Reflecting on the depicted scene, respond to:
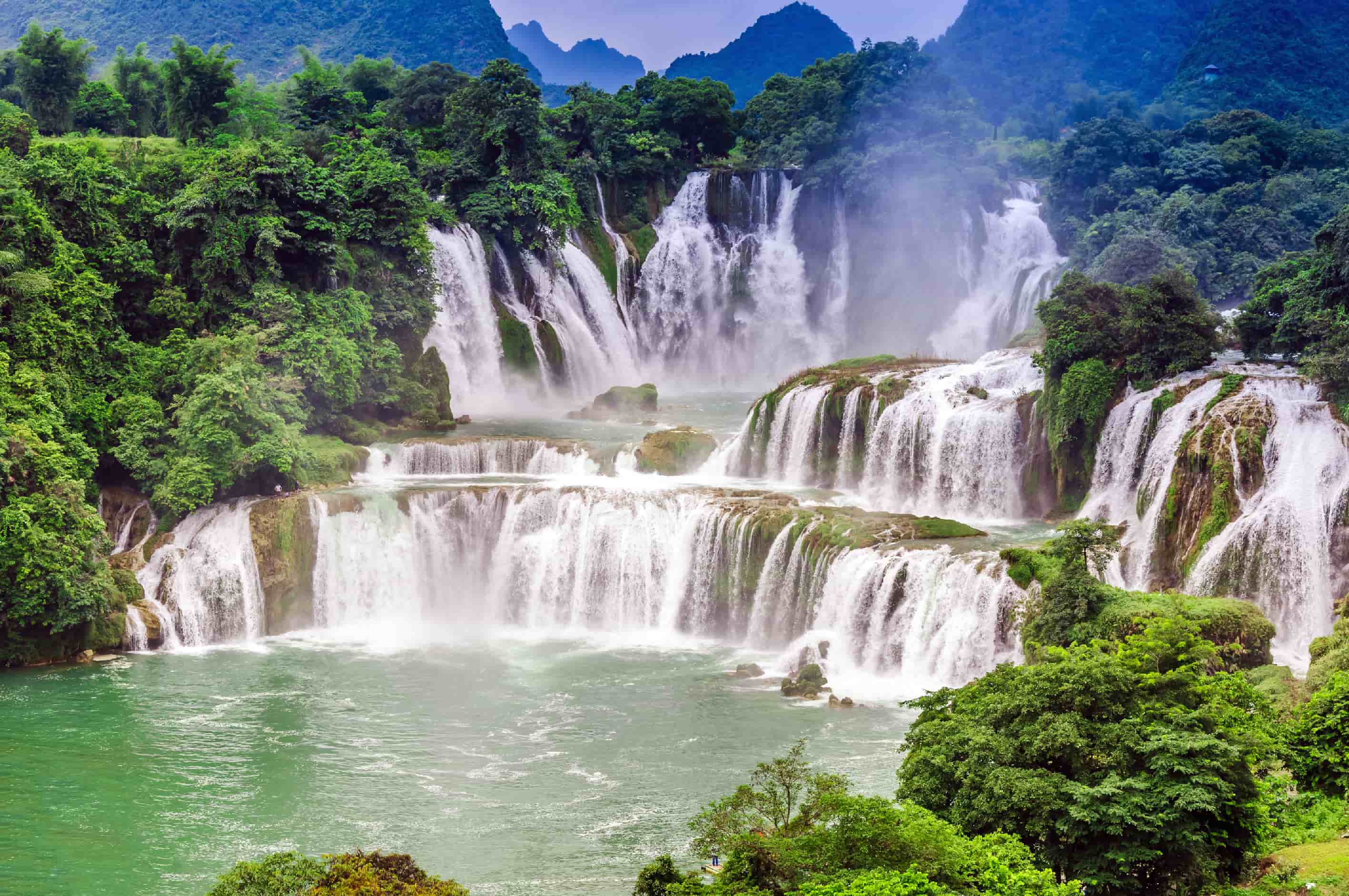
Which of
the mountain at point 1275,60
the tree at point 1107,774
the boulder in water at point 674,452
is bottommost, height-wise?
the tree at point 1107,774

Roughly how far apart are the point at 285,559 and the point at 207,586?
5.22ft

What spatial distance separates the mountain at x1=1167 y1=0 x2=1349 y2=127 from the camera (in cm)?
6162

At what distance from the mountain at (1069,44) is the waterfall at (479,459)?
2158 inches

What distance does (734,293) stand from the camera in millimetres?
46844

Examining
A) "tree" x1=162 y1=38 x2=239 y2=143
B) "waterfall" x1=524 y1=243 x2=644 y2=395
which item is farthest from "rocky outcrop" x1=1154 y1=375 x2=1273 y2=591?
"tree" x1=162 y1=38 x2=239 y2=143

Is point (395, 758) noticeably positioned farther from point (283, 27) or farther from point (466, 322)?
point (283, 27)

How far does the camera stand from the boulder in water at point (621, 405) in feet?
121

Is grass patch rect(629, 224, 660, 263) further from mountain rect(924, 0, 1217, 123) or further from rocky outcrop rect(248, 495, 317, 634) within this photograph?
mountain rect(924, 0, 1217, 123)

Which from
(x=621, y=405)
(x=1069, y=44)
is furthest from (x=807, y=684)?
(x=1069, y=44)

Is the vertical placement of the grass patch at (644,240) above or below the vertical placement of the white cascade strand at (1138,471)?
above

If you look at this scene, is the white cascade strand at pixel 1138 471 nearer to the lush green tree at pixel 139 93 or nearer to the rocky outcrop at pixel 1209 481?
the rocky outcrop at pixel 1209 481

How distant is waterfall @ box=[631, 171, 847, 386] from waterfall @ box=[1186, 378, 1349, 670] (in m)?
26.5

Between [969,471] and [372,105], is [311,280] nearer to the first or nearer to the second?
[969,471]

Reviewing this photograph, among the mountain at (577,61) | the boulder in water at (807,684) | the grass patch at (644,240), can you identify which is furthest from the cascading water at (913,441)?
the mountain at (577,61)
